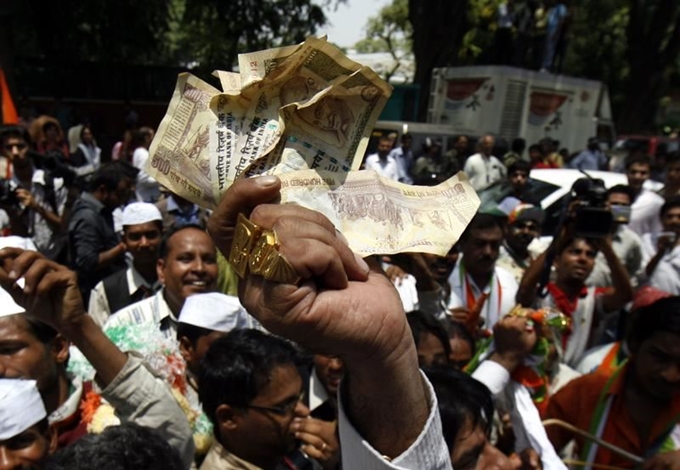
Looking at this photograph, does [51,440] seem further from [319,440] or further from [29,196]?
[29,196]

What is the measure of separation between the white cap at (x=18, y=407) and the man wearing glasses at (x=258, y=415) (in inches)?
19.8

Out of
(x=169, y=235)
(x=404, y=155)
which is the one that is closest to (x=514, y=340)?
(x=169, y=235)

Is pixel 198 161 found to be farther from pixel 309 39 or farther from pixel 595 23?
pixel 595 23

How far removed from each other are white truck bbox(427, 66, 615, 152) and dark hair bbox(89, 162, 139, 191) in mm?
7660

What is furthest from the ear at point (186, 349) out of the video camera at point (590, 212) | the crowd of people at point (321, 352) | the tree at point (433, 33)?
the tree at point (433, 33)

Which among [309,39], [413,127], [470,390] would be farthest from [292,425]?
[413,127]

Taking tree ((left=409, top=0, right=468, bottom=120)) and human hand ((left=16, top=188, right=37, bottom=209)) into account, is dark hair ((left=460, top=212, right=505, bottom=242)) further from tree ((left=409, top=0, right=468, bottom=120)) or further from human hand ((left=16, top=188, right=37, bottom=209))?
tree ((left=409, top=0, right=468, bottom=120))

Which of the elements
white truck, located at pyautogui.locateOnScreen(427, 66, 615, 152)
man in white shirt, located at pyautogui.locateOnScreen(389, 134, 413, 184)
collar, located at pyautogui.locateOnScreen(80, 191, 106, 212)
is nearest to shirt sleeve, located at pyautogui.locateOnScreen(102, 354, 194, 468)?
collar, located at pyautogui.locateOnScreen(80, 191, 106, 212)

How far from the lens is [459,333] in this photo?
297 cm

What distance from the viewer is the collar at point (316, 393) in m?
2.60

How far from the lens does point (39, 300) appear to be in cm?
160

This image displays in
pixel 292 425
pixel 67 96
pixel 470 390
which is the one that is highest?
pixel 470 390

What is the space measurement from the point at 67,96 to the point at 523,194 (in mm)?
14165

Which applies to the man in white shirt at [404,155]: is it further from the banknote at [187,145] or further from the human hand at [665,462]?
the banknote at [187,145]
